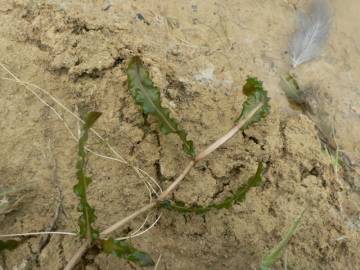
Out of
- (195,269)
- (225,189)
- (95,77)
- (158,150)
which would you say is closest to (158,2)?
(95,77)

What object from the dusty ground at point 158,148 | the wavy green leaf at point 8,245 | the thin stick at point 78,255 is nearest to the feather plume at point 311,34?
the dusty ground at point 158,148

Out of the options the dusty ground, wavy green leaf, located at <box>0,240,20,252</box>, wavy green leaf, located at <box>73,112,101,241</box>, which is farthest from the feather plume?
wavy green leaf, located at <box>0,240,20,252</box>

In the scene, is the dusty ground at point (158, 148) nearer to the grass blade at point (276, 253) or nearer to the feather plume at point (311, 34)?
the grass blade at point (276, 253)

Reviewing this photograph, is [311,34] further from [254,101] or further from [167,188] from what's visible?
[167,188]

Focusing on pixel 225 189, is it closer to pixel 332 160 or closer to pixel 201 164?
pixel 201 164

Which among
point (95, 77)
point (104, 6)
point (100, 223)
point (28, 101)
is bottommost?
point (100, 223)

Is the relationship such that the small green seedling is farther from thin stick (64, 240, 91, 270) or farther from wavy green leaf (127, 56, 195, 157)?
wavy green leaf (127, 56, 195, 157)
